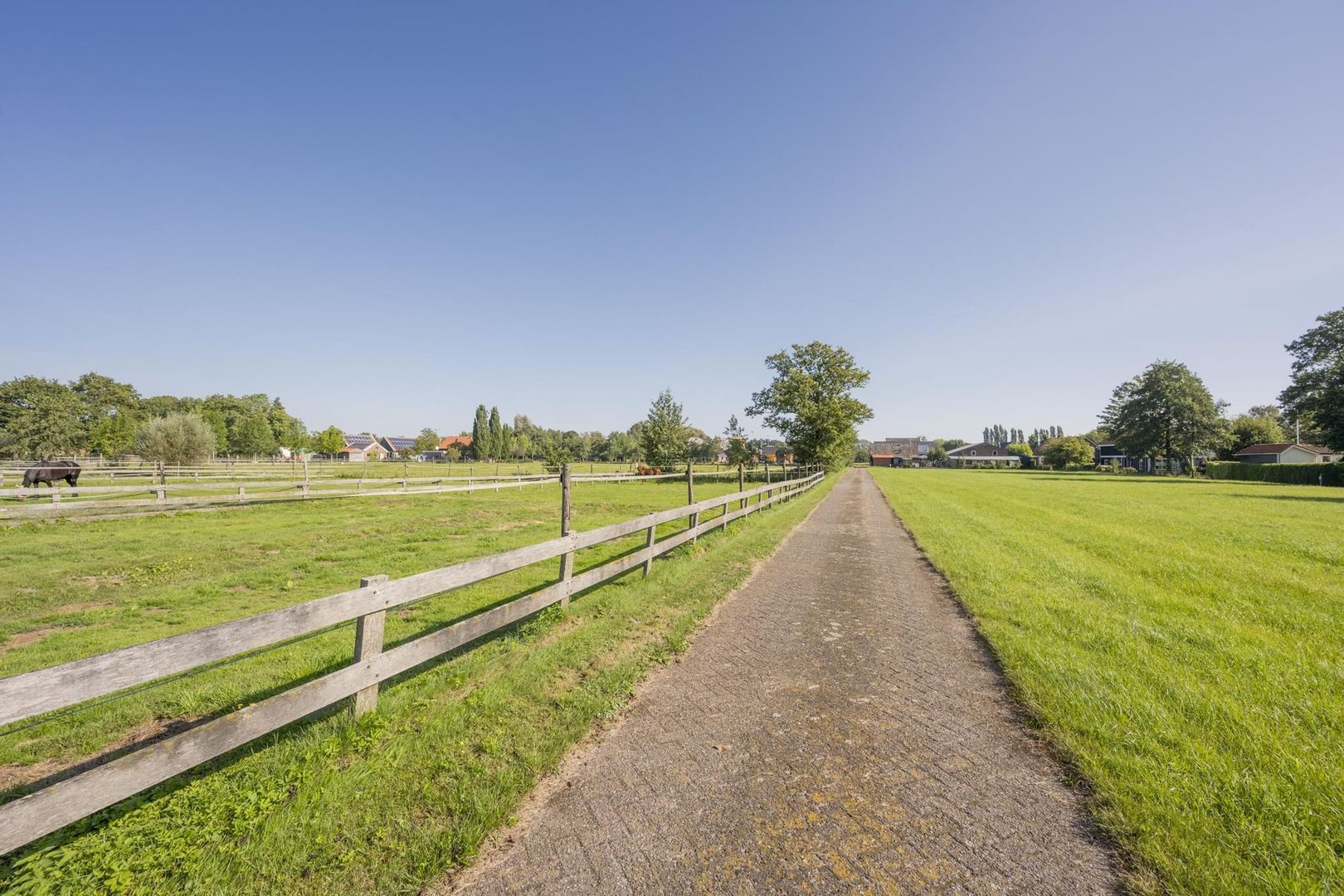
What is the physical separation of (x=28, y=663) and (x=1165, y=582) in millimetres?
15209

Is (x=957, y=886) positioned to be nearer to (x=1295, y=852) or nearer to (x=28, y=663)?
(x=1295, y=852)

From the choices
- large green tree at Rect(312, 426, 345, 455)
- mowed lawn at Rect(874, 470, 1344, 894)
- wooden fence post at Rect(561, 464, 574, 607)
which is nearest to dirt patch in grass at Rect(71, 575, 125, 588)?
wooden fence post at Rect(561, 464, 574, 607)

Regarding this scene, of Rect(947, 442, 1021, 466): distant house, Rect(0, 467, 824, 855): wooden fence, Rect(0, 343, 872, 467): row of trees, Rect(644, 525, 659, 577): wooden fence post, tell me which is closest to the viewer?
Rect(0, 467, 824, 855): wooden fence

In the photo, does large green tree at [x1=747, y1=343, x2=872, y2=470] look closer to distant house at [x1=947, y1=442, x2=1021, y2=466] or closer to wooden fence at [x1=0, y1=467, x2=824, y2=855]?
wooden fence at [x1=0, y1=467, x2=824, y2=855]

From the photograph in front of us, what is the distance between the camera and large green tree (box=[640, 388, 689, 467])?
139 ft

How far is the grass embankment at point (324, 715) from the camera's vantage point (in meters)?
2.51

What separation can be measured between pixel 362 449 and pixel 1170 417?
529 feet

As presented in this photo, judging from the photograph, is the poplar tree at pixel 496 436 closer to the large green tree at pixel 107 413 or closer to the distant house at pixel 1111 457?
the large green tree at pixel 107 413

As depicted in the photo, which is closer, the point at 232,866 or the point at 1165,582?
the point at 232,866

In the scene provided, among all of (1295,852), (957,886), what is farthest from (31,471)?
(1295,852)

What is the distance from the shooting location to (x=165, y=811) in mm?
2875

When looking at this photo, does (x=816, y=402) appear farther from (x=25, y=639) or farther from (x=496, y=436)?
(x=496, y=436)

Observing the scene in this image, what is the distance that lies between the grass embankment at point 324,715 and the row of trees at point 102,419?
60.5 m

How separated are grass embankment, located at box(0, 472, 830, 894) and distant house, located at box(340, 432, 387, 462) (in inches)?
4685
